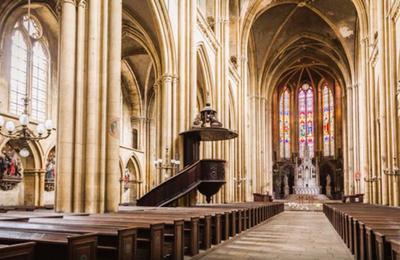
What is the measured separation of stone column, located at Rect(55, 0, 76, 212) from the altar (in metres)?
38.3

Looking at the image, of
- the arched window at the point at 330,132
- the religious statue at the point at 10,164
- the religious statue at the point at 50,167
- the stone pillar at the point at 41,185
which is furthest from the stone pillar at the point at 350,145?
the religious statue at the point at 10,164

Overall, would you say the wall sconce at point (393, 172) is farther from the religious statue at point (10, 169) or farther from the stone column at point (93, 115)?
the religious statue at point (10, 169)

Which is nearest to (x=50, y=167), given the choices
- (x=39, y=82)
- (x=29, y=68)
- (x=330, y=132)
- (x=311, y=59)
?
(x=39, y=82)

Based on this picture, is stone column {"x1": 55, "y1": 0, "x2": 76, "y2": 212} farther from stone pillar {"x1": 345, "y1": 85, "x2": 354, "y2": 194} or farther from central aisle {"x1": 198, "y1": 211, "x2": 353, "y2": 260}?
stone pillar {"x1": 345, "y1": 85, "x2": 354, "y2": 194}

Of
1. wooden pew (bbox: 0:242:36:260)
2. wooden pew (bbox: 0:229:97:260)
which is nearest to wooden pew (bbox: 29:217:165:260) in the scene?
wooden pew (bbox: 0:229:97:260)

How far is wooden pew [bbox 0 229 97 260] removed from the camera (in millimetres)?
4867

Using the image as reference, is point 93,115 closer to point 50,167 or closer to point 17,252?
point 17,252

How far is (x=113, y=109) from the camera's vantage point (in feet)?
39.7

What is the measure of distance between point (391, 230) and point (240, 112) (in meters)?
24.4

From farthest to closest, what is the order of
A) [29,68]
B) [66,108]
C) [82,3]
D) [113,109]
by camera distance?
[29,68] < [113,109] < [82,3] < [66,108]

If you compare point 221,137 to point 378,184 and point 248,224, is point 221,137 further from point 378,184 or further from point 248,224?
point 378,184

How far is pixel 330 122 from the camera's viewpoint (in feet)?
163

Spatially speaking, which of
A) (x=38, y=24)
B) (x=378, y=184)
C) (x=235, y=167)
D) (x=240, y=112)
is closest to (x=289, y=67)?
(x=240, y=112)

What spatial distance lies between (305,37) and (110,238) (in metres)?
36.5
